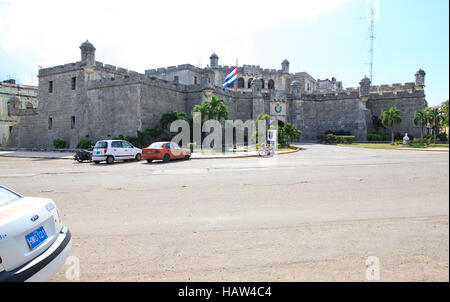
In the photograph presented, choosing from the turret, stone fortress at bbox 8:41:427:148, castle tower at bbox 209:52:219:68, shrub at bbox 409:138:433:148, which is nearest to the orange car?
stone fortress at bbox 8:41:427:148

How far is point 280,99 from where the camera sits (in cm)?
3578

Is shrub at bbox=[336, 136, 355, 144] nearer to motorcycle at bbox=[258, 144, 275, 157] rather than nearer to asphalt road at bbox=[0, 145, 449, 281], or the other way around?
motorcycle at bbox=[258, 144, 275, 157]

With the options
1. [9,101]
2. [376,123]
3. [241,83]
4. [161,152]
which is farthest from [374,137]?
[9,101]

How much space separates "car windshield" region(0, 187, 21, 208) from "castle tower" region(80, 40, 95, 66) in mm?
28894

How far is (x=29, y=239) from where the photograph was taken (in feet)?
9.57

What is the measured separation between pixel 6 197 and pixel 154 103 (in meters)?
25.0

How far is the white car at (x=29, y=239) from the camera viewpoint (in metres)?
2.60

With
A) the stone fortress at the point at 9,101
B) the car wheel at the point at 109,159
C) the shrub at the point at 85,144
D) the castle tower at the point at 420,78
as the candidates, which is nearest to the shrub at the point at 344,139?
the castle tower at the point at 420,78

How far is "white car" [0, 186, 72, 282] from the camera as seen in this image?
8.54 ft

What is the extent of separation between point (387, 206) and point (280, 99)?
31.4 metres

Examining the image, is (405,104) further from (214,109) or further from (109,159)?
(109,159)

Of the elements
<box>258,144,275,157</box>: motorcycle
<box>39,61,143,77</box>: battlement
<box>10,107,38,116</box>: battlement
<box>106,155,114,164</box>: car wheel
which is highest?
<box>39,61,143,77</box>: battlement
